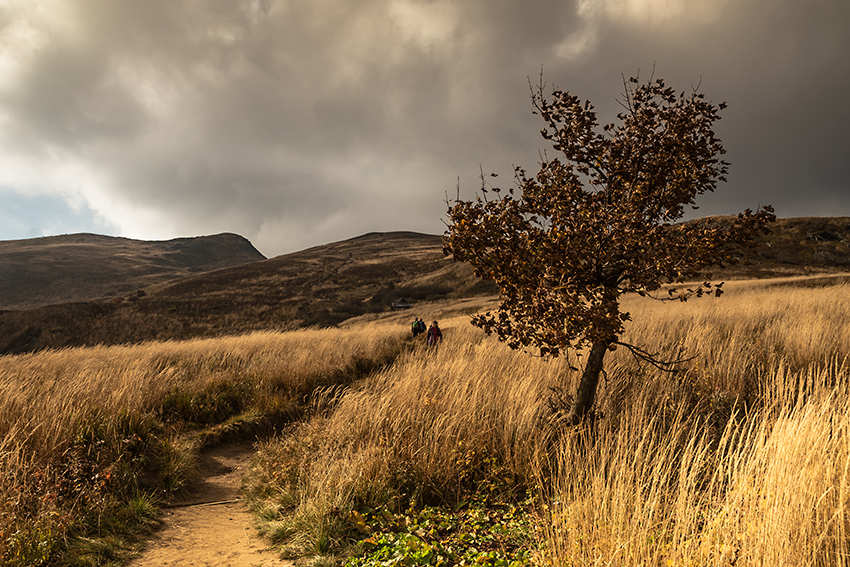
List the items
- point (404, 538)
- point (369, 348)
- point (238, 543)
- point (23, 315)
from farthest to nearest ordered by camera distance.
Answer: point (23, 315), point (369, 348), point (238, 543), point (404, 538)

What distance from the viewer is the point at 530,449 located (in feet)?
16.6

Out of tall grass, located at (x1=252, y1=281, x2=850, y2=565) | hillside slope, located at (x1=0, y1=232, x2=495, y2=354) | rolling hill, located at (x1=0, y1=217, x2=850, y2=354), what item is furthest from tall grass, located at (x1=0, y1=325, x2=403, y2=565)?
rolling hill, located at (x1=0, y1=217, x2=850, y2=354)

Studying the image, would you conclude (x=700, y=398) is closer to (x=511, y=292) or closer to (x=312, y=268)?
(x=511, y=292)

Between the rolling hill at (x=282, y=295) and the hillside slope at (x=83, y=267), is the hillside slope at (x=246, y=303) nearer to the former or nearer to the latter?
the rolling hill at (x=282, y=295)

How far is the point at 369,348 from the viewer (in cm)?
1422

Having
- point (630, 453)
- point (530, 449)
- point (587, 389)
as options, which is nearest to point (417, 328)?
point (530, 449)

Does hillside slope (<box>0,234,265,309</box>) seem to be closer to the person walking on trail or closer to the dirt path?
the person walking on trail

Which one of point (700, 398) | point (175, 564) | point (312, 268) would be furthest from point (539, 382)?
point (312, 268)

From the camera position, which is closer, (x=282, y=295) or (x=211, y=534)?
(x=211, y=534)

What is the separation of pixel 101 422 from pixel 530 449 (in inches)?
237

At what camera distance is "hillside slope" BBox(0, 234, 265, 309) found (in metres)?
88.6

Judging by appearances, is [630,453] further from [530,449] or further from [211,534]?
[211,534]

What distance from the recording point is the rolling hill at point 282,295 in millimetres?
42250

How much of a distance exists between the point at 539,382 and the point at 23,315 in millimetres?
58495
